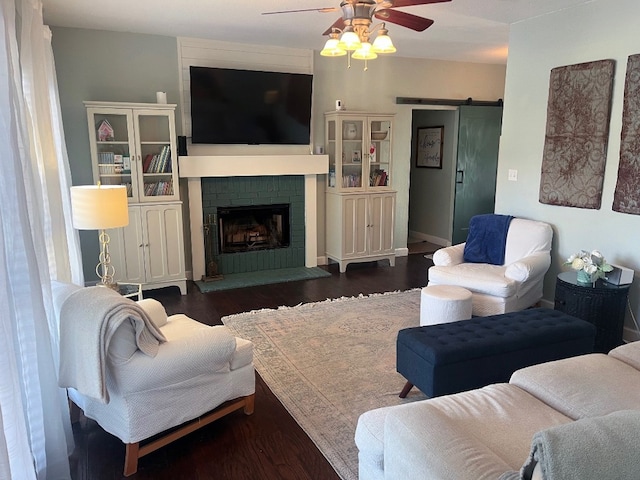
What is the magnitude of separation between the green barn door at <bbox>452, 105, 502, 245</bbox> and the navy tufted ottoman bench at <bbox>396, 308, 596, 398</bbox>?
4.22 meters

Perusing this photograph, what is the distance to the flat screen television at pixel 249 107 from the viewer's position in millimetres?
5070

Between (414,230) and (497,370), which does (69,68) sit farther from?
(414,230)

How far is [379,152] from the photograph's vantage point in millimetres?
6031

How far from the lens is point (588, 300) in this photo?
3.44 m

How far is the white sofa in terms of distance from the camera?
1.12 meters

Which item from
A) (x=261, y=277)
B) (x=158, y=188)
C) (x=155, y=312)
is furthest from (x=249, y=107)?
(x=155, y=312)

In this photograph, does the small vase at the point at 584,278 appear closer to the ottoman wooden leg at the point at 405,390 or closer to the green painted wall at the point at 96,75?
the ottoman wooden leg at the point at 405,390

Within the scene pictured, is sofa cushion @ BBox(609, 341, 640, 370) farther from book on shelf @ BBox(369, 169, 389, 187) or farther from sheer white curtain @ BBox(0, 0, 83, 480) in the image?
book on shelf @ BBox(369, 169, 389, 187)

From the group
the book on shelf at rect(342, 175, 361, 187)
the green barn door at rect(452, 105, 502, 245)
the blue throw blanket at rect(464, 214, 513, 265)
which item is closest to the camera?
the blue throw blanket at rect(464, 214, 513, 265)

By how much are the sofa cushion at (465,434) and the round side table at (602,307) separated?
1.82 metres

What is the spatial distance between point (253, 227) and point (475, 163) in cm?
346

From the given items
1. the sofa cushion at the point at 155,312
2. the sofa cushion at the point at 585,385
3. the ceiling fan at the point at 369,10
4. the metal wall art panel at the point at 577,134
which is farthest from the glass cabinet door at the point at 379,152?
the sofa cushion at the point at 585,385

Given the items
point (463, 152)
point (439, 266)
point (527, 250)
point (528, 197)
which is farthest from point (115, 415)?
point (463, 152)

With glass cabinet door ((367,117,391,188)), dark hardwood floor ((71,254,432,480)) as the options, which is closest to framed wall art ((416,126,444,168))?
glass cabinet door ((367,117,391,188))
